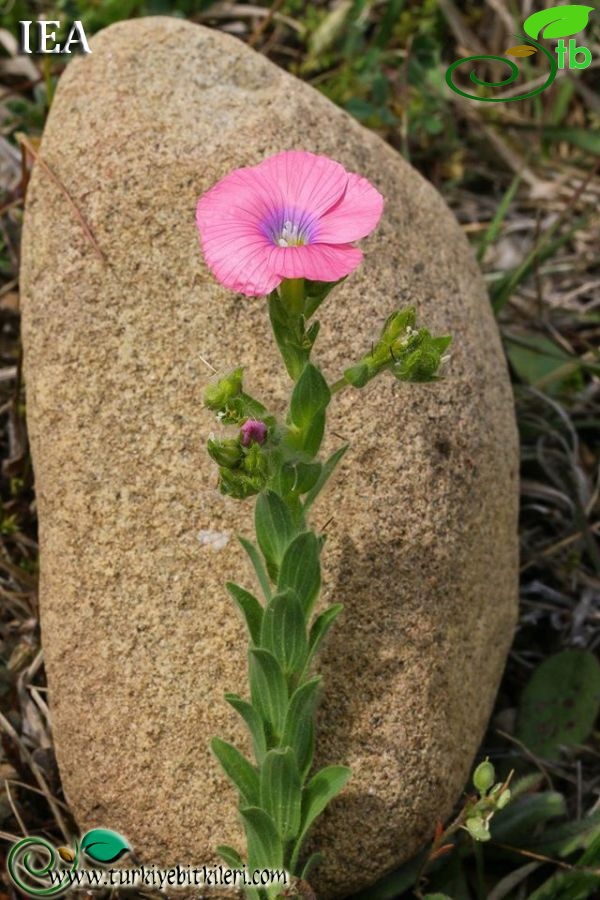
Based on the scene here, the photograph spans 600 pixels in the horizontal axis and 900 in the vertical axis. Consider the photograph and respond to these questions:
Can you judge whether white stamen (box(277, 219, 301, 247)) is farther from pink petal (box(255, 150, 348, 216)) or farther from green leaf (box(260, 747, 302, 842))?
green leaf (box(260, 747, 302, 842))

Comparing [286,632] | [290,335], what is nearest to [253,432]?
[290,335]

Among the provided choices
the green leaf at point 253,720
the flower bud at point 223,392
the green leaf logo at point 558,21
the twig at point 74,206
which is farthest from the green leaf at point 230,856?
the green leaf logo at point 558,21

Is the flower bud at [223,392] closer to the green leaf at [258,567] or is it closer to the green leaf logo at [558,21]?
the green leaf at [258,567]

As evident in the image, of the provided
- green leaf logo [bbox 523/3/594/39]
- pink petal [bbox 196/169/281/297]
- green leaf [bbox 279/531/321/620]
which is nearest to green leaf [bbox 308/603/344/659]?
green leaf [bbox 279/531/321/620]

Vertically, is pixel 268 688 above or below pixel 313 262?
below

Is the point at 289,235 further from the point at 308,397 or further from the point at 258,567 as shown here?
the point at 258,567

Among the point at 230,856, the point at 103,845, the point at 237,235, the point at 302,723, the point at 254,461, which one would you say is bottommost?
the point at 103,845
